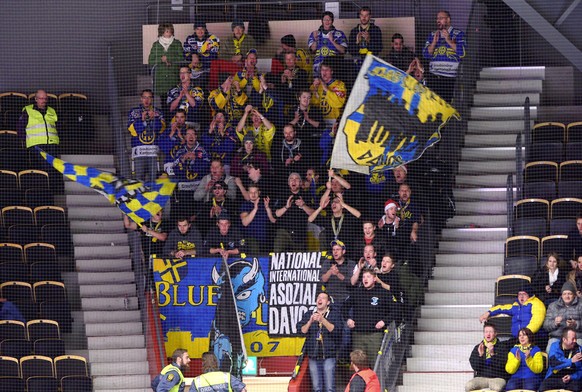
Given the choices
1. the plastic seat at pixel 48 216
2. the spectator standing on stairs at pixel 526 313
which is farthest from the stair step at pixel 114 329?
the spectator standing on stairs at pixel 526 313

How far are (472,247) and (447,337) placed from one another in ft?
4.44

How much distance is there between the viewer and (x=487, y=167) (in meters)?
16.6

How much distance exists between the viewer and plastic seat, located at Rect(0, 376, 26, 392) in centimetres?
1429

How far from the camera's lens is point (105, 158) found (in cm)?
1709

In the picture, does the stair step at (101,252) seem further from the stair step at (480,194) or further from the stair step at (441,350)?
the stair step at (480,194)

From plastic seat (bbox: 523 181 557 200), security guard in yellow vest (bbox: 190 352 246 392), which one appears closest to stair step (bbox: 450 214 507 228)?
plastic seat (bbox: 523 181 557 200)

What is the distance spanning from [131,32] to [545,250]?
5977 millimetres

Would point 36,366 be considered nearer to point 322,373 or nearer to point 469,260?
point 322,373

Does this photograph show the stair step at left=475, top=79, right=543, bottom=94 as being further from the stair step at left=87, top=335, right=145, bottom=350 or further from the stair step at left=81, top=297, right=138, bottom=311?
the stair step at left=87, top=335, right=145, bottom=350

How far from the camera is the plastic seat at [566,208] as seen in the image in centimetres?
1502

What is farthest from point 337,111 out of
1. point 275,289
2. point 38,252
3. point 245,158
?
point 38,252

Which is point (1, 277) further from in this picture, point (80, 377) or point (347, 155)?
point (347, 155)

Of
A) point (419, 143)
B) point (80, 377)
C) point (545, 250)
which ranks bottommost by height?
point (80, 377)

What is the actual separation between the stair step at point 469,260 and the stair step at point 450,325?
0.83 m
